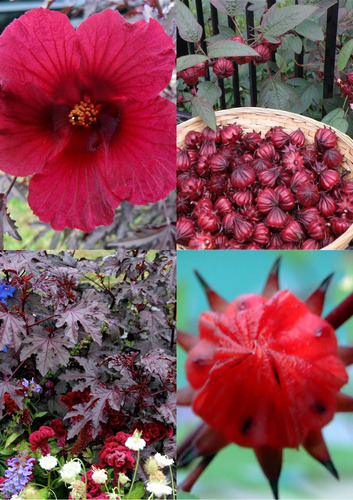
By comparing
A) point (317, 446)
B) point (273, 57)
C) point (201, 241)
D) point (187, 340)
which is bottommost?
point (317, 446)

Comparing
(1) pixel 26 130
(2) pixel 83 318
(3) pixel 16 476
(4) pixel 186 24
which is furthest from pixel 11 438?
(4) pixel 186 24

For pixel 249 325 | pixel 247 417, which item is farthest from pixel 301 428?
pixel 249 325

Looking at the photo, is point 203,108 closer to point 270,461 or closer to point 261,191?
point 261,191

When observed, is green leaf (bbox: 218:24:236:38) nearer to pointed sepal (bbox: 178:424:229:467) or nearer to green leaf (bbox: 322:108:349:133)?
green leaf (bbox: 322:108:349:133)

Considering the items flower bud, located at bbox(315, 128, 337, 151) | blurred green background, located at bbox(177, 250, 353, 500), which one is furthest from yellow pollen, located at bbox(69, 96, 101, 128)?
flower bud, located at bbox(315, 128, 337, 151)

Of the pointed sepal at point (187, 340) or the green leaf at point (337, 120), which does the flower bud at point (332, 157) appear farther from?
the pointed sepal at point (187, 340)

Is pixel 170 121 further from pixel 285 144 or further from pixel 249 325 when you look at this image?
pixel 249 325

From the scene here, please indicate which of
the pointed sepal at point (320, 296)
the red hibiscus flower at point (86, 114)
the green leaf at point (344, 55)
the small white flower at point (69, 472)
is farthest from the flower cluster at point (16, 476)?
the green leaf at point (344, 55)
